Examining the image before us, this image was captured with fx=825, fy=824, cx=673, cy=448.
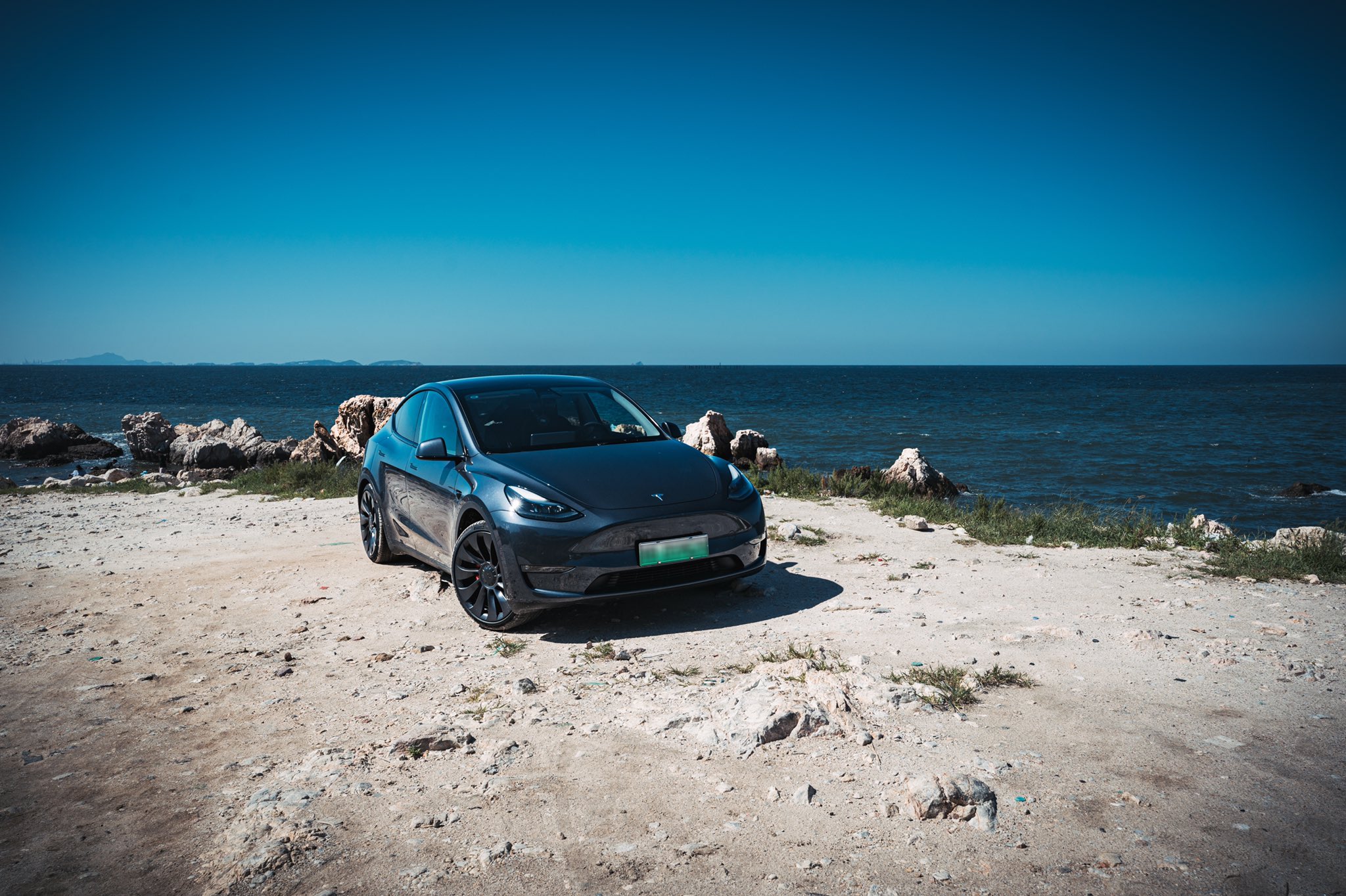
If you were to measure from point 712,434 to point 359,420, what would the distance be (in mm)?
7967

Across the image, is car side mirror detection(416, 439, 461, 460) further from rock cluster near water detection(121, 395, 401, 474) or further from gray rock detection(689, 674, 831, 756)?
rock cluster near water detection(121, 395, 401, 474)

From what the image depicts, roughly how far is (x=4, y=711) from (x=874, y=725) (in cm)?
438

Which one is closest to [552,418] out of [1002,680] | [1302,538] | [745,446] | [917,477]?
[1002,680]

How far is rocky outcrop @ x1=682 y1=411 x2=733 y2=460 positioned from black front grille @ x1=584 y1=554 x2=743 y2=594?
475 inches

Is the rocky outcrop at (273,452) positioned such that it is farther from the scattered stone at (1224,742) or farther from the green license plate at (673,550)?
the scattered stone at (1224,742)

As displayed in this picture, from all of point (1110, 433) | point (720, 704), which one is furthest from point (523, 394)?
point (1110, 433)

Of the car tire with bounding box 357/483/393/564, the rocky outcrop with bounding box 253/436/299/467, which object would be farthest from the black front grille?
the rocky outcrop with bounding box 253/436/299/467

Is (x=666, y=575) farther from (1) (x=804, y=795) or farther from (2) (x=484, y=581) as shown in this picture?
(1) (x=804, y=795)

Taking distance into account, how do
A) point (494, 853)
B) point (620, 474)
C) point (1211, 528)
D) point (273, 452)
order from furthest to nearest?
point (273, 452)
point (1211, 528)
point (620, 474)
point (494, 853)

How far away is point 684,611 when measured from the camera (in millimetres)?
5816

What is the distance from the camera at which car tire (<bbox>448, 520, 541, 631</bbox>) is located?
17.5 feet

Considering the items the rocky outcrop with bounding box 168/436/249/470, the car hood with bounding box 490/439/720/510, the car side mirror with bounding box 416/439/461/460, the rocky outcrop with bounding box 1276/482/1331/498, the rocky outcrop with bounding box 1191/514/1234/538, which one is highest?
the car side mirror with bounding box 416/439/461/460

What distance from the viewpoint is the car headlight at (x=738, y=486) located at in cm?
577

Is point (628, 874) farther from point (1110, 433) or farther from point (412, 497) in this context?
point (1110, 433)
